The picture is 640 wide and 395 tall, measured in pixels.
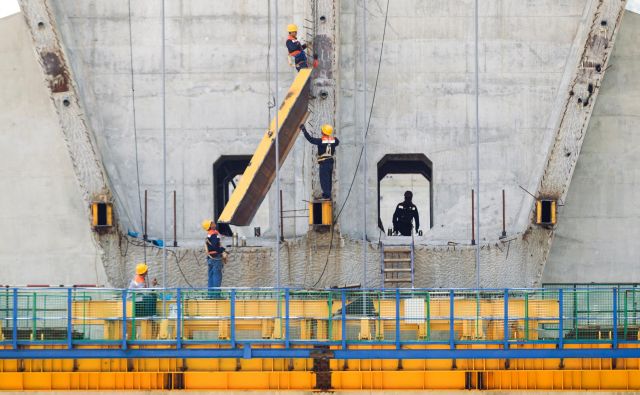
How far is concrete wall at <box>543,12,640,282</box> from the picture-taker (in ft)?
102

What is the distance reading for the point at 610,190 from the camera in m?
31.3

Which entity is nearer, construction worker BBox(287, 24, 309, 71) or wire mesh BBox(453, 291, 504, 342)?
wire mesh BBox(453, 291, 504, 342)

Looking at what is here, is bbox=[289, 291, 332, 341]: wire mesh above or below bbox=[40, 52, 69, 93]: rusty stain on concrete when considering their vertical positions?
below

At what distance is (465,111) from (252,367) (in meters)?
9.18

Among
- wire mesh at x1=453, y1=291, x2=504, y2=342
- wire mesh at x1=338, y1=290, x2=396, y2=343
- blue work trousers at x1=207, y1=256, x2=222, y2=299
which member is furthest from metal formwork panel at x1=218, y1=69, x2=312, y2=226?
wire mesh at x1=453, y1=291, x2=504, y2=342

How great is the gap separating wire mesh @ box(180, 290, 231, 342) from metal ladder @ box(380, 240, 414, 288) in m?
5.77

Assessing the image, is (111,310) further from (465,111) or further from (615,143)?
(615,143)

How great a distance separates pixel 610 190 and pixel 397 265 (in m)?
5.43

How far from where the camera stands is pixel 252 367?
76.7ft

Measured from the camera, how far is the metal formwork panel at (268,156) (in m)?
27.9

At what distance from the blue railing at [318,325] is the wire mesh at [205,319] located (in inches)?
0.7

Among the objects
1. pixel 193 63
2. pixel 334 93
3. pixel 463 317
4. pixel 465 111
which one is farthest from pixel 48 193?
pixel 463 317

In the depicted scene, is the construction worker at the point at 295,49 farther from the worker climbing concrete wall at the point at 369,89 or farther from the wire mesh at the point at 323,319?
the wire mesh at the point at 323,319

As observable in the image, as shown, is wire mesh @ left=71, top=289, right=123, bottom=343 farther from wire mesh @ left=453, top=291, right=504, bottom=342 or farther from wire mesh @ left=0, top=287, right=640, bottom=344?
wire mesh @ left=453, top=291, right=504, bottom=342
